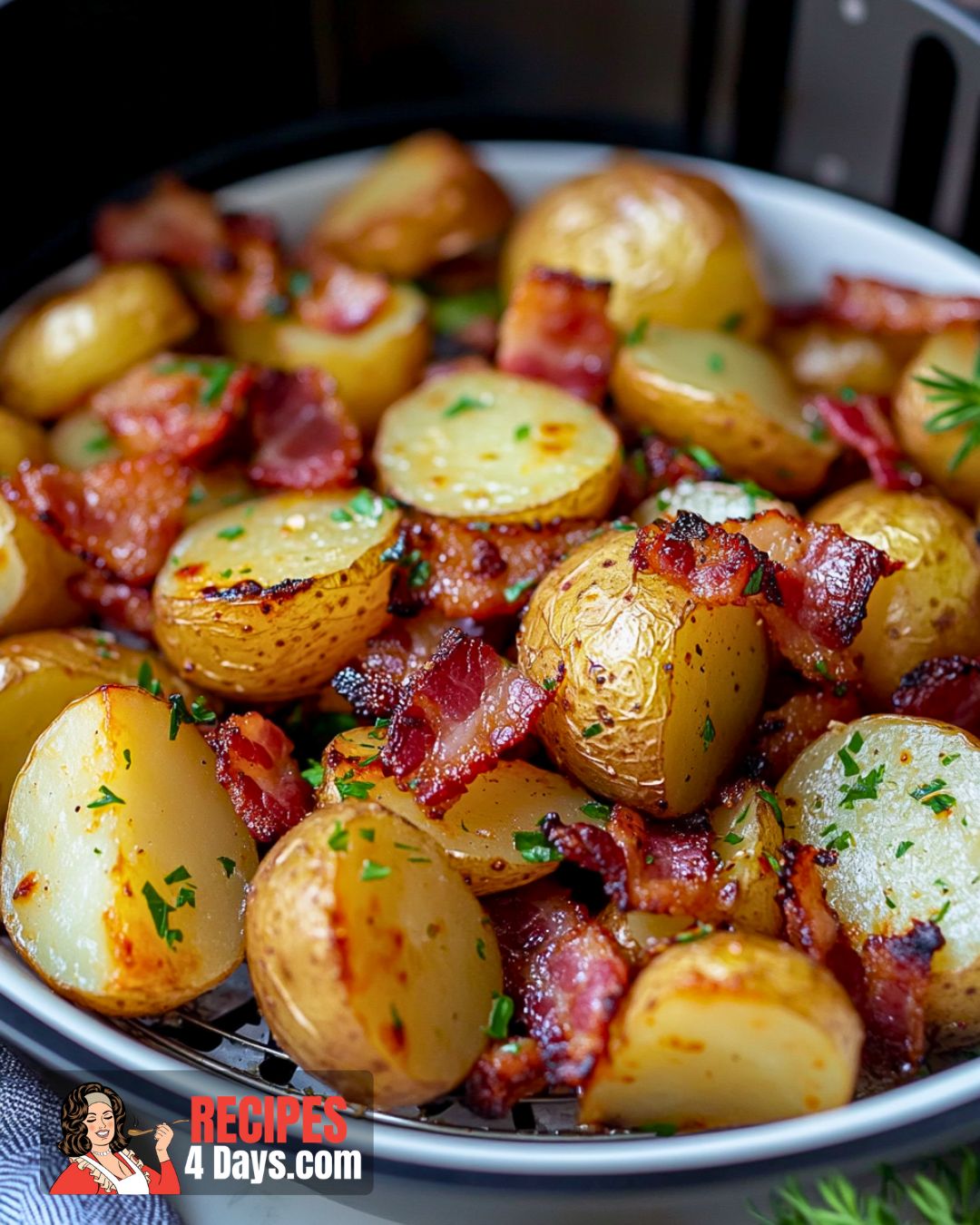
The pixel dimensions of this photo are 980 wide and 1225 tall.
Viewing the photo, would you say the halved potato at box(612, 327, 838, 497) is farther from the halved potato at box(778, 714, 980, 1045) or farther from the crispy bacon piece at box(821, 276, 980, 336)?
the halved potato at box(778, 714, 980, 1045)

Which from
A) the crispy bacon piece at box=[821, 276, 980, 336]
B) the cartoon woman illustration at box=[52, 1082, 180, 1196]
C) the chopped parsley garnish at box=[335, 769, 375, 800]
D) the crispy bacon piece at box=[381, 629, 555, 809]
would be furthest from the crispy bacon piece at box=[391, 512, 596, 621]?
the crispy bacon piece at box=[821, 276, 980, 336]

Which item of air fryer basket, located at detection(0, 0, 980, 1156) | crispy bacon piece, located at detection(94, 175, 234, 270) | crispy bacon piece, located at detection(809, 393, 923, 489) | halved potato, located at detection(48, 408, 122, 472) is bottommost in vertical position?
halved potato, located at detection(48, 408, 122, 472)

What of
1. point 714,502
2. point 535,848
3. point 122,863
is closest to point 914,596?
point 714,502

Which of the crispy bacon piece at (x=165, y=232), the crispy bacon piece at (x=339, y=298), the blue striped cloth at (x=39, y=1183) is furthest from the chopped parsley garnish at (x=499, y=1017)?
the crispy bacon piece at (x=165, y=232)

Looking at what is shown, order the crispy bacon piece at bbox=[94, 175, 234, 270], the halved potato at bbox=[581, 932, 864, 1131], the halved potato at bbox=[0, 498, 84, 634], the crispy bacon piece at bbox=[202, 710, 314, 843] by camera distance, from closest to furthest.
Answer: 1. the halved potato at bbox=[581, 932, 864, 1131]
2. the crispy bacon piece at bbox=[202, 710, 314, 843]
3. the halved potato at bbox=[0, 498, 84, 634]
4. the crispy bacon piece at bbox=[94, 175, 234, 270]

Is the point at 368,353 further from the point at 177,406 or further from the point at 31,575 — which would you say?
the point at 31,575

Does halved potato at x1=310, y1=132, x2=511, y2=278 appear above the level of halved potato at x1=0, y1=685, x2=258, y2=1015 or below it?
above

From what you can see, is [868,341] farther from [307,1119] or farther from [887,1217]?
[307,1119]
